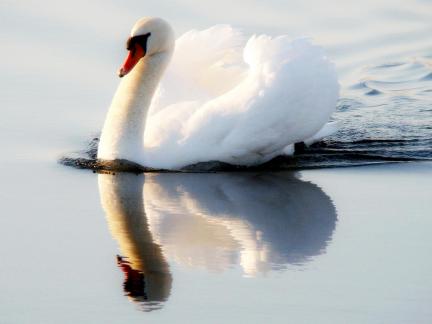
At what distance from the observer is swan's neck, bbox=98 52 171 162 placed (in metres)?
12.2

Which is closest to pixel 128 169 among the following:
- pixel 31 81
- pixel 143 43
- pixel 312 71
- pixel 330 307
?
pixel 143 43

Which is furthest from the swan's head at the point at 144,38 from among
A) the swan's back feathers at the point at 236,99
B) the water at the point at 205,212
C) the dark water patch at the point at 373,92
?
the dark water patch at the point at 373,92

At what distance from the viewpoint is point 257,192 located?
11.5 meters

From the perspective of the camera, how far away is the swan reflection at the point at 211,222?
916cm

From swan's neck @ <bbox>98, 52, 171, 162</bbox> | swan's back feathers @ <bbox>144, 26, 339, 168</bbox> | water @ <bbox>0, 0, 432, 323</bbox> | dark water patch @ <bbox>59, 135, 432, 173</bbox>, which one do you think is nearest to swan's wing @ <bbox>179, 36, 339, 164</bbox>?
swan's back feathers @ <bbox>144, 26, 339, 168</bbox>

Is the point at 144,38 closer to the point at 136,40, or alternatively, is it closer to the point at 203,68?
the point at 136,40

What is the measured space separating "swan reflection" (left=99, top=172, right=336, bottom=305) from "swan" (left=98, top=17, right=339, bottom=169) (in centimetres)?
28

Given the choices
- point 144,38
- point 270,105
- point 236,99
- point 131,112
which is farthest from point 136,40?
point 270,105

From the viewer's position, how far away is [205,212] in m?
10.7

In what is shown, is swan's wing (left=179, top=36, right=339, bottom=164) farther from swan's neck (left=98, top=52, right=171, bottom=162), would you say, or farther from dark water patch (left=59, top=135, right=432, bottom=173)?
swan's neck (left=98, top=52, right=171, bottom=162)

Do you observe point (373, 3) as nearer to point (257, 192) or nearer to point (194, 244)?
point (257, 192)

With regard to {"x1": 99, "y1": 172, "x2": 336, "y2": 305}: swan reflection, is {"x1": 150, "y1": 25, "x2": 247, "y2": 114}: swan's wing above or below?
above

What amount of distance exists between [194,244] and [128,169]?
2760 millimetres

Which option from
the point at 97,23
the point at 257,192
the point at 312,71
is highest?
the point at 97,23
